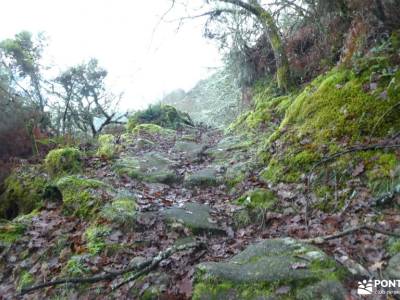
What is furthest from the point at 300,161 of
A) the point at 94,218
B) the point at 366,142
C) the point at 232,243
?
the point at 94,218

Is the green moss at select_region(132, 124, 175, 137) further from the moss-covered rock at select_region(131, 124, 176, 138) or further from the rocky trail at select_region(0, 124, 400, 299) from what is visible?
the rocky trail at select_region(0, 124, 400, 299)

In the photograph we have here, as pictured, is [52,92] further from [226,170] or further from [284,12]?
[226,170]

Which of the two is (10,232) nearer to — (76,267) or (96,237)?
(96,237)

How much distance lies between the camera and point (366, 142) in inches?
174

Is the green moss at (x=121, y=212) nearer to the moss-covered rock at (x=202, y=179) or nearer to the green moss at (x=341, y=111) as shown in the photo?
the moss-covered rock at (x=202, y=179)

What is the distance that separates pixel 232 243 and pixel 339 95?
9.22 ft

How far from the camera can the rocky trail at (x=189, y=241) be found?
3057 millimetres

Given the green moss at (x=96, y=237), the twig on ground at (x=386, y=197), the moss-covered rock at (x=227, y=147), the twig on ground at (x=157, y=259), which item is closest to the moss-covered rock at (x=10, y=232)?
the green moss at (x=96, y=237)

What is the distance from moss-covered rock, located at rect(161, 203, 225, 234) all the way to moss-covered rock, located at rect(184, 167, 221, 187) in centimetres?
102

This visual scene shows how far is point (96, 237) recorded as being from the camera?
14.4ft

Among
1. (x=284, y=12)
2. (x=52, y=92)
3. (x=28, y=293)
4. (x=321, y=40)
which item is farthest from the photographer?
(x=52, y=92)

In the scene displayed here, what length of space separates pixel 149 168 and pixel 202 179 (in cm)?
139

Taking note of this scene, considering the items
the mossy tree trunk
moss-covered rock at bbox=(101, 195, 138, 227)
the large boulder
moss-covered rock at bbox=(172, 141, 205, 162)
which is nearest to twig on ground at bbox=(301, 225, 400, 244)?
moss-covered rock at bbox=(101, 195, 138, 227)

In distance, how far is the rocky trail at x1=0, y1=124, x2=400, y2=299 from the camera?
3.06m
